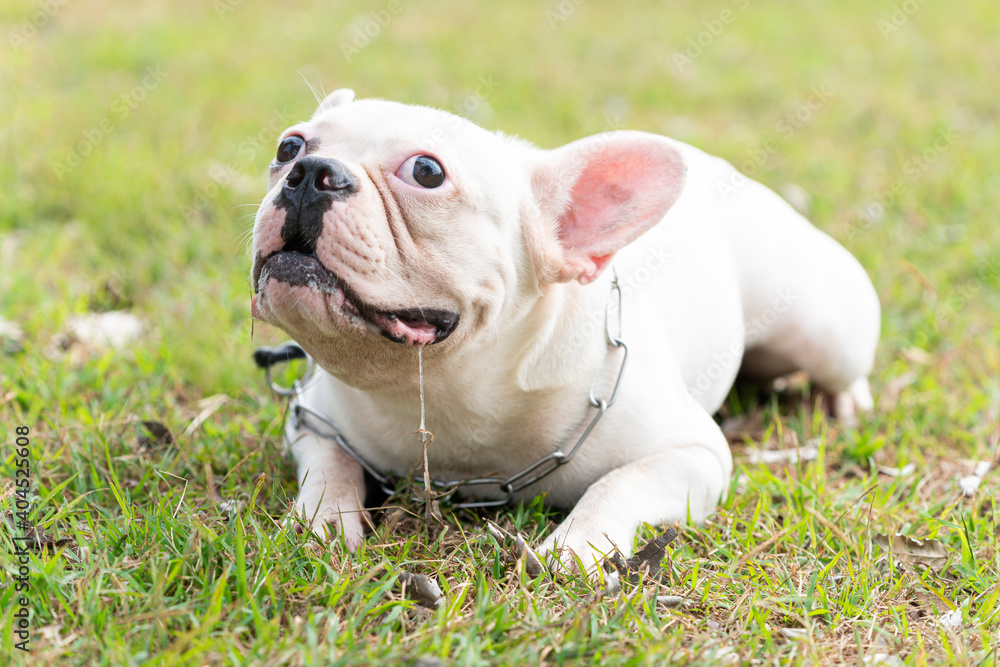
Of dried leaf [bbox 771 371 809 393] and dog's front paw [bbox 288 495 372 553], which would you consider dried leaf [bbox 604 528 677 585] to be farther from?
dried leaf [bbox 771 371 809 393]

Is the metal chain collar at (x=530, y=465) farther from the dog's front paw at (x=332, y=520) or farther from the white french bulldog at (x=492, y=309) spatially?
the dog's front paw at (x=332, y=520)

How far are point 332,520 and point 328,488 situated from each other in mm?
154

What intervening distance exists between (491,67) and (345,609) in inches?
249

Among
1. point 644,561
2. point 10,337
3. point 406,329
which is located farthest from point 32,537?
point 10,337

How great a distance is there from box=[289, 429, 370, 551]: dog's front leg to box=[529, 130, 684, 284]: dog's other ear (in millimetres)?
820

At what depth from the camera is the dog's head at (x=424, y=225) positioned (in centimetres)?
212

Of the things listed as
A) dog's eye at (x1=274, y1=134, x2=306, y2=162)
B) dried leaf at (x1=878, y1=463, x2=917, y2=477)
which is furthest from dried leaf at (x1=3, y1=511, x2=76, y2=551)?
dried leaf at (x1=878, y1=463, x2=917, y2=477)

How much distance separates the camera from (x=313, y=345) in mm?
2264

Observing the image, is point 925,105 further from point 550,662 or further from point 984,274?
point 550,662

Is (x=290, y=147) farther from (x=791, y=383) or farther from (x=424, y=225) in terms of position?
(x=791, y=383)

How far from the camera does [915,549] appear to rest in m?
2.60

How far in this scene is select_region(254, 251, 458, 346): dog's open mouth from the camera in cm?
212

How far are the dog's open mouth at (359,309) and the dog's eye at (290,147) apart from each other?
1.06 ft

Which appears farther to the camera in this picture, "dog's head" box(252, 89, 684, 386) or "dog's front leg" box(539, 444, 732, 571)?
"dog's front leg" box(539, 444, 732, 571)
